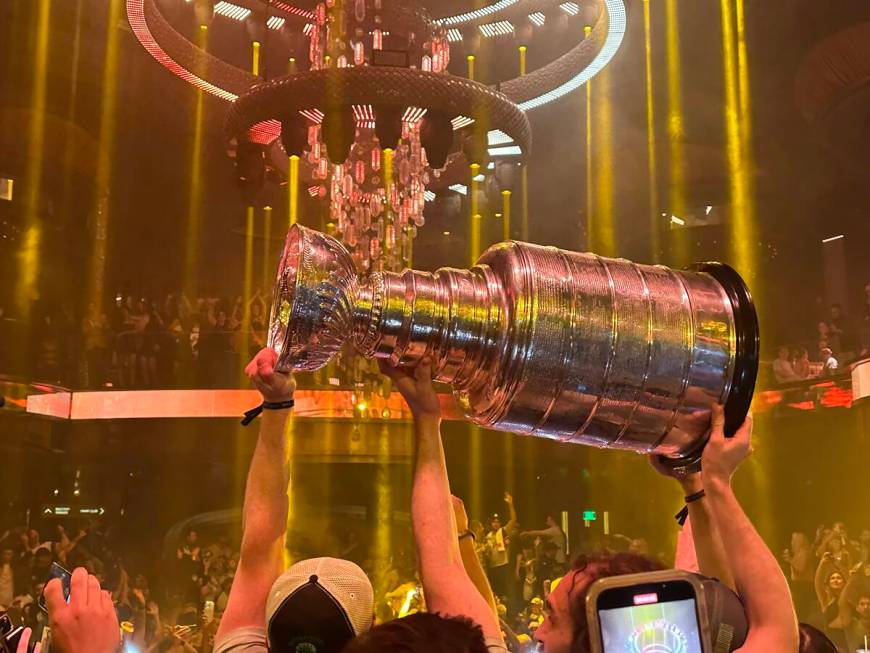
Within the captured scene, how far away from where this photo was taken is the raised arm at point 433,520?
94cm

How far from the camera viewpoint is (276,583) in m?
0.94

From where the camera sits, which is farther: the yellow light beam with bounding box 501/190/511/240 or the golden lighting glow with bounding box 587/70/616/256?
the yellow light beam with bounding box 501/190/511/240

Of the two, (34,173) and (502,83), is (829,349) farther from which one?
(34,173)

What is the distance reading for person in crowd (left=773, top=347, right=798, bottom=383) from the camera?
802 centimetres

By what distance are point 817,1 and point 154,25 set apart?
14.9 ft

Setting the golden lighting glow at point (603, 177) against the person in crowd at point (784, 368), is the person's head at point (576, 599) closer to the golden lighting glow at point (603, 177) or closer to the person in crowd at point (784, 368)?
the golden lighting glow at point (603, 177)

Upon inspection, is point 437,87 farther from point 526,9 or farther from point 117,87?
point 117,87

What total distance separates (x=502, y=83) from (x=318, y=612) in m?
5.57

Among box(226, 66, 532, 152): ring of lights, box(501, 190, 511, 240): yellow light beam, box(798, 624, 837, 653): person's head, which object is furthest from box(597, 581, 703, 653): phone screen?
box(501, 190, 511, 240): yellow light beam

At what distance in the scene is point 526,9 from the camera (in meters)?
5.40

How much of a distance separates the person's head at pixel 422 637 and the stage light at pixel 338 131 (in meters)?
3.51

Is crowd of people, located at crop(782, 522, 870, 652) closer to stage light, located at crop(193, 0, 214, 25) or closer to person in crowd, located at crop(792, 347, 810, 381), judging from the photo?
person in crowd, located at crop(792, 347, 810, 381)

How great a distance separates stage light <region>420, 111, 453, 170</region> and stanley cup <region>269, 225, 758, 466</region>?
3231mm

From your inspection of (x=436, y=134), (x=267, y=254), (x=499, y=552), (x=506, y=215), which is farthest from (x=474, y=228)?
(x=436, y=134)
